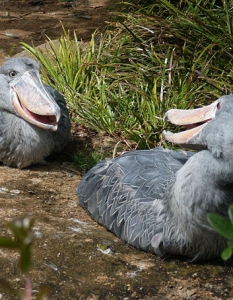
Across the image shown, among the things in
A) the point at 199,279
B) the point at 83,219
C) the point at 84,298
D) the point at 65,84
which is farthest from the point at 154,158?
the point at 65,84

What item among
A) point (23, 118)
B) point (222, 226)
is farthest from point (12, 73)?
point (222, 226)

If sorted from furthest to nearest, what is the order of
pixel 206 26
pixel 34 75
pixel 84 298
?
pixel 206 26 < pixel 34 75 < pixel 84 298

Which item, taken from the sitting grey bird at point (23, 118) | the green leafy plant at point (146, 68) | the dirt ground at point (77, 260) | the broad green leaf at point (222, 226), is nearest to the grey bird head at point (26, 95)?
the sitting grey bird at point (23, 118)

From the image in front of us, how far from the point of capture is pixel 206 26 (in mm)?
5945

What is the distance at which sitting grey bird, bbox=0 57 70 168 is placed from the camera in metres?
4.70

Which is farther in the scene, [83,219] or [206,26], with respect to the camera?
[206,26]

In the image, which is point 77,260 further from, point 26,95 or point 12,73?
point 12,73

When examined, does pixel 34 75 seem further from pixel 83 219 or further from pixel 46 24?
pixel 46 24

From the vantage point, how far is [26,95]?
4.71 metres

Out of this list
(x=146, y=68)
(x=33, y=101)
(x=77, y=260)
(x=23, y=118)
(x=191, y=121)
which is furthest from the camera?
(x=146, y=68)

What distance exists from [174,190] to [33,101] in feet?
5.63

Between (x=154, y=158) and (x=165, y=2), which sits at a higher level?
(x=165, y=2)

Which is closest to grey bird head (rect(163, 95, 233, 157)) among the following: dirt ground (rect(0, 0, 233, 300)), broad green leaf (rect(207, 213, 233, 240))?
dirt ground (rect(0, 0, 233, 300))

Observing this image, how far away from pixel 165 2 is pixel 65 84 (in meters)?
1.33
